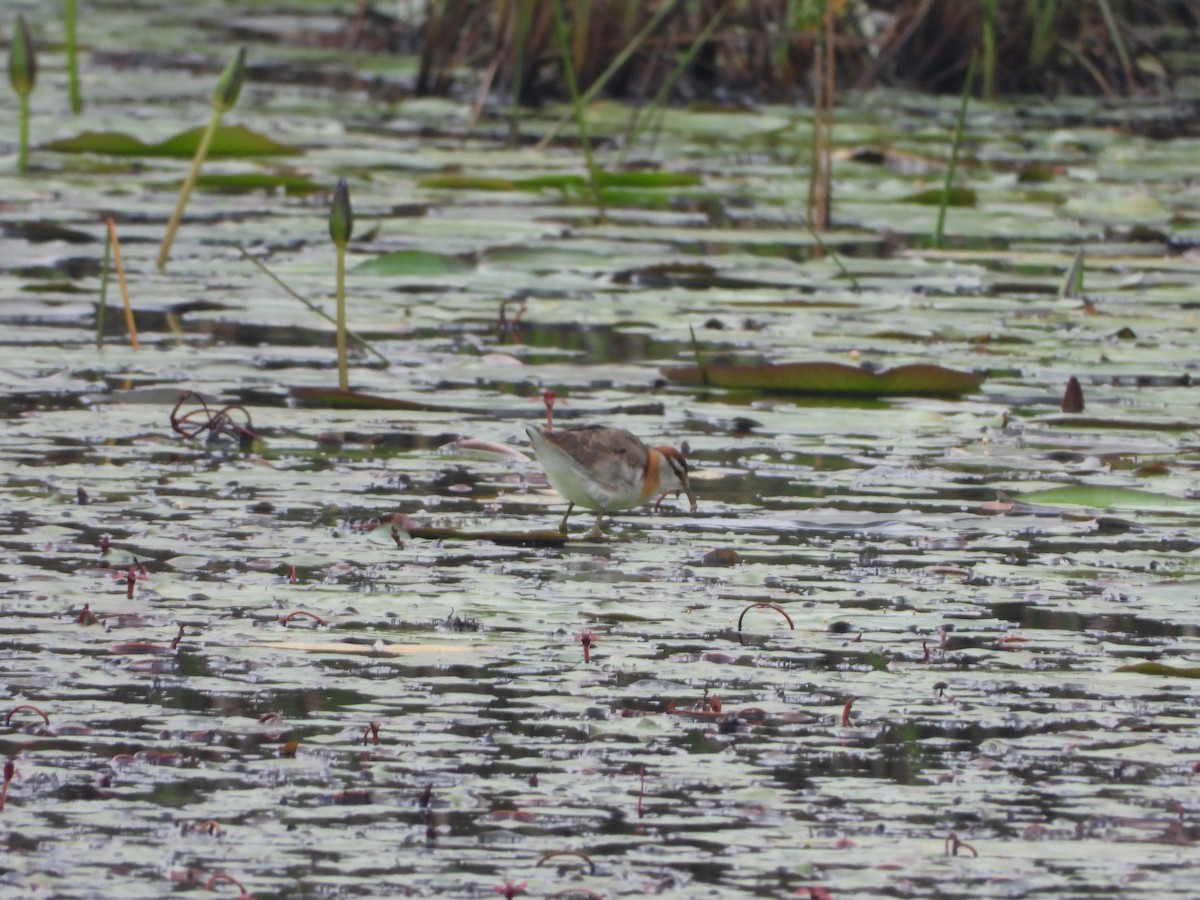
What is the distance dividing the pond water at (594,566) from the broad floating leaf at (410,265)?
0.06ft

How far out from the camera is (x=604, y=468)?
4.32 metres

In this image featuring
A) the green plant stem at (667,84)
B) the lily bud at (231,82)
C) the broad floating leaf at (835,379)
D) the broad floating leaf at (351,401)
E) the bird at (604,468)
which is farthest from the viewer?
the green plant stem at (667,84)

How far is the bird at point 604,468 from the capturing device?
169 inches

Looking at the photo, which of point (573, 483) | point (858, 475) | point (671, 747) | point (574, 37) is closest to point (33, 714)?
point (671, 747)

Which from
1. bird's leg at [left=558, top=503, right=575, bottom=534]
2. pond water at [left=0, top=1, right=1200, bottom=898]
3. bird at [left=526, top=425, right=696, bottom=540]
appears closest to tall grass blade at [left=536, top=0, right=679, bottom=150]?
pond water at [left=0, top=1, right=1200, bottom=898]

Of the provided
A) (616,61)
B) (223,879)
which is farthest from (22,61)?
(223,879)

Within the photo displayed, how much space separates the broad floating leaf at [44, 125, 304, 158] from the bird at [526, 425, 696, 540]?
506 cm

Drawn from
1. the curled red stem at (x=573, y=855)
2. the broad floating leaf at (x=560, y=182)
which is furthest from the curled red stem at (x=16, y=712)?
the broad floating leaf at (x=560, y=182)

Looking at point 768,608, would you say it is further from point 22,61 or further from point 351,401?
point 22,61

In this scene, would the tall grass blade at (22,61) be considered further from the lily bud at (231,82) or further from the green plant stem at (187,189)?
the lily bud at (231,82)

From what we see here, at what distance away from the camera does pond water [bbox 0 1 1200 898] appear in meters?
2.74

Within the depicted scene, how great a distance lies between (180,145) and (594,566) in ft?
18.4

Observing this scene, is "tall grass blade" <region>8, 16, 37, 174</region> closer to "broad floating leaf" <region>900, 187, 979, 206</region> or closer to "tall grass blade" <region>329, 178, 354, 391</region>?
"tall grass blade" <region>329, 178, 354, 391</region>

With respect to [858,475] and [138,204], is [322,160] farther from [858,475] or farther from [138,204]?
[858,475]
